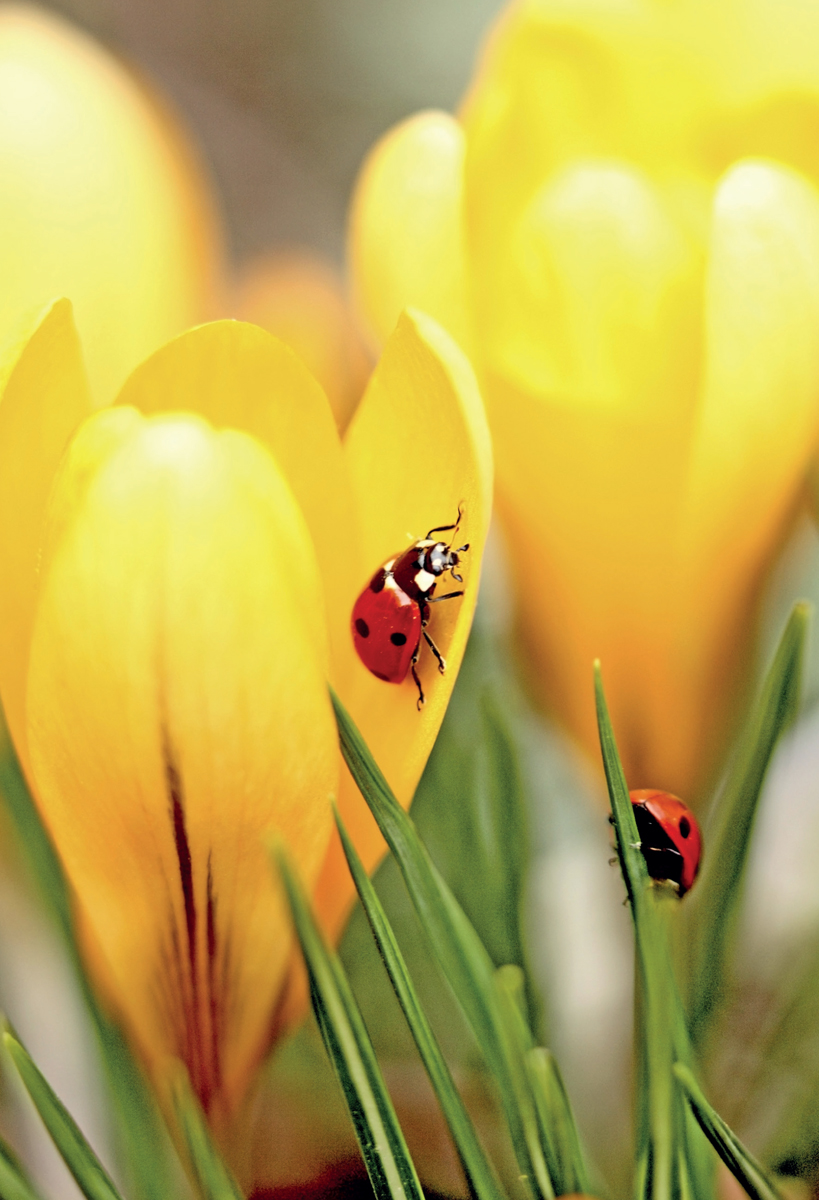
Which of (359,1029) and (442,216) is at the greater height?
(442,216)

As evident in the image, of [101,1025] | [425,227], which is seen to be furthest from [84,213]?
[101,1025]

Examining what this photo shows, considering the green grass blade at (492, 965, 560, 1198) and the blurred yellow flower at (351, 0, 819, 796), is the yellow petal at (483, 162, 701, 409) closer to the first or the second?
the blurred yellow flower at (351, 0, 819, 796)

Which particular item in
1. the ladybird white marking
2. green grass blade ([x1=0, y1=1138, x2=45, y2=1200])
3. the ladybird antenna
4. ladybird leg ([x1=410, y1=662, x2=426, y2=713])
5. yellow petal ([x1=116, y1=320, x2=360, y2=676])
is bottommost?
green grass blade ([x1=0, y1=1138, x2=45, y2=1200])

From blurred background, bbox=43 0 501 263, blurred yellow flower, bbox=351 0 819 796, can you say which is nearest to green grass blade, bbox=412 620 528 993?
blurred yellow flower, bbox=351 0 819 796

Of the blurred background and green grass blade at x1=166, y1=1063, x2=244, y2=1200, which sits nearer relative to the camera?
green grass blade at x1=166, y1=1063, x2=244, y2=1200

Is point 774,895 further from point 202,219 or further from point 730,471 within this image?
point 202,219

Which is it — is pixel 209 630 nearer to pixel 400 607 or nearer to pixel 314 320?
pixel 400 607

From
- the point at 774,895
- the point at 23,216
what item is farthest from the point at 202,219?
the point at 774,895
